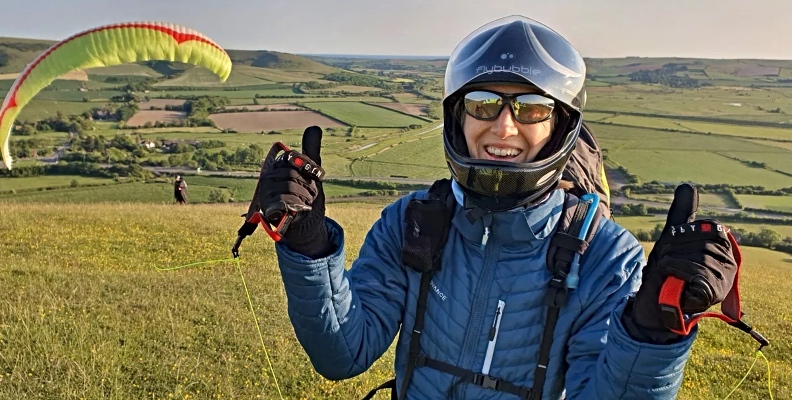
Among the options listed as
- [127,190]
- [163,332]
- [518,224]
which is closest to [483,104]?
[518,224]

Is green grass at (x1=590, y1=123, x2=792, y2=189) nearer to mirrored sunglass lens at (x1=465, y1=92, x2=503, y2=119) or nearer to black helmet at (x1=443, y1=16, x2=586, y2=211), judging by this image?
black helmet at (x1=443, y1=16, x2=586, y2=211)

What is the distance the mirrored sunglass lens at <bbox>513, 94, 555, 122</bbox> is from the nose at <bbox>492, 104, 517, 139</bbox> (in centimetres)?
3

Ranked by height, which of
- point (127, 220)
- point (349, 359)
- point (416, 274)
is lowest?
point (127, 220)

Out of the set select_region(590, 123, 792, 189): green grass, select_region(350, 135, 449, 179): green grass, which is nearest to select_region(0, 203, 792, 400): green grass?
select_region(350, 135, 449, 179): green grass

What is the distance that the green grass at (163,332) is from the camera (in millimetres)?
5000

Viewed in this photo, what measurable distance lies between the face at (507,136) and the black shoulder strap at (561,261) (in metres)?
0.31

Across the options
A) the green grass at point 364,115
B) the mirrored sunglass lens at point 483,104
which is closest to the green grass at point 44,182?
the green grass at point 364,115

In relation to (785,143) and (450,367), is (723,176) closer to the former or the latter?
(785,143)

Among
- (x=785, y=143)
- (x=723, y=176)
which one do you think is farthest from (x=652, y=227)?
(x=785, y=143)

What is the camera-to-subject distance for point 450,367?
6.94 ft

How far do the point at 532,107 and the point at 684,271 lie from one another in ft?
2.87

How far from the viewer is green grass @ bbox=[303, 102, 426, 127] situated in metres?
71.9

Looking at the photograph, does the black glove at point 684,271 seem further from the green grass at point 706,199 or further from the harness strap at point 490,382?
the green grass at point 706,199

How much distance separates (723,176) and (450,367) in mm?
65249
